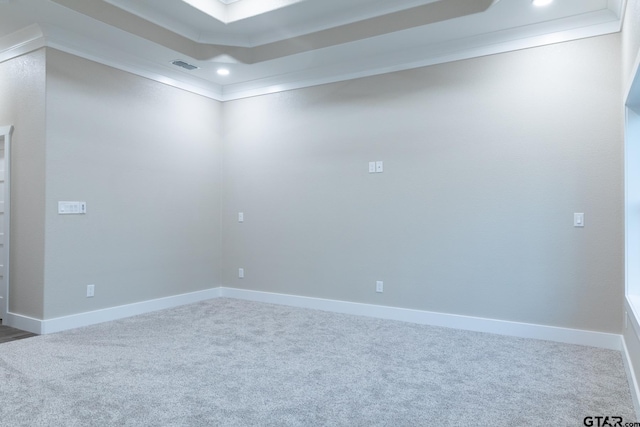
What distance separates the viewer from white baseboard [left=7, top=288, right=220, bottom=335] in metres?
3.99

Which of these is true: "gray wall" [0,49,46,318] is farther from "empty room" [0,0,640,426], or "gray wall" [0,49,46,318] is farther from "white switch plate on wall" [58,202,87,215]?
"white switch plate on wall" [58,202,87,215]

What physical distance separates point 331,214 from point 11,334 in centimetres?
340

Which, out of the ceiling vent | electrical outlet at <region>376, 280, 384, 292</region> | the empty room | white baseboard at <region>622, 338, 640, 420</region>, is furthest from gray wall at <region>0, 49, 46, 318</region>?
white baseboard at <region>622, 338, 640, 420</region>

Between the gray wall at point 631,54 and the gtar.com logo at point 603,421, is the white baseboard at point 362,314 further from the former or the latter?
the gtar.com logo at point 603,421

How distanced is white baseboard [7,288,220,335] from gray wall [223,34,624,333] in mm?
975

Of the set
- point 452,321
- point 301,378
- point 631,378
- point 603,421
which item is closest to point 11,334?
point 301,378

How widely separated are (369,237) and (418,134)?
1244 millimetres

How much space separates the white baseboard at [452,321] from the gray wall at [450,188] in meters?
0.07

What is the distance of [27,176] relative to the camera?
413cm

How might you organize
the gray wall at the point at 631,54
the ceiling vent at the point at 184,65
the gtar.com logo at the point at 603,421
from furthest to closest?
A: the ceiling vent at the point at 184,65, the gray wall at the point at 631,54, the gtar.com logo at the point at 603,421

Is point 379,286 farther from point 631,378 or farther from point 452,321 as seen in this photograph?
point 631,378

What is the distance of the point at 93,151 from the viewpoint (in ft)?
14.3

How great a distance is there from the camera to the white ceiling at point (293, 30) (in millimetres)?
3662

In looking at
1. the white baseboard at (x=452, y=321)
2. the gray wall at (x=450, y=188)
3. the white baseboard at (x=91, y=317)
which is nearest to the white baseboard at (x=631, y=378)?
the white baseboard at (x=452, y=321)
